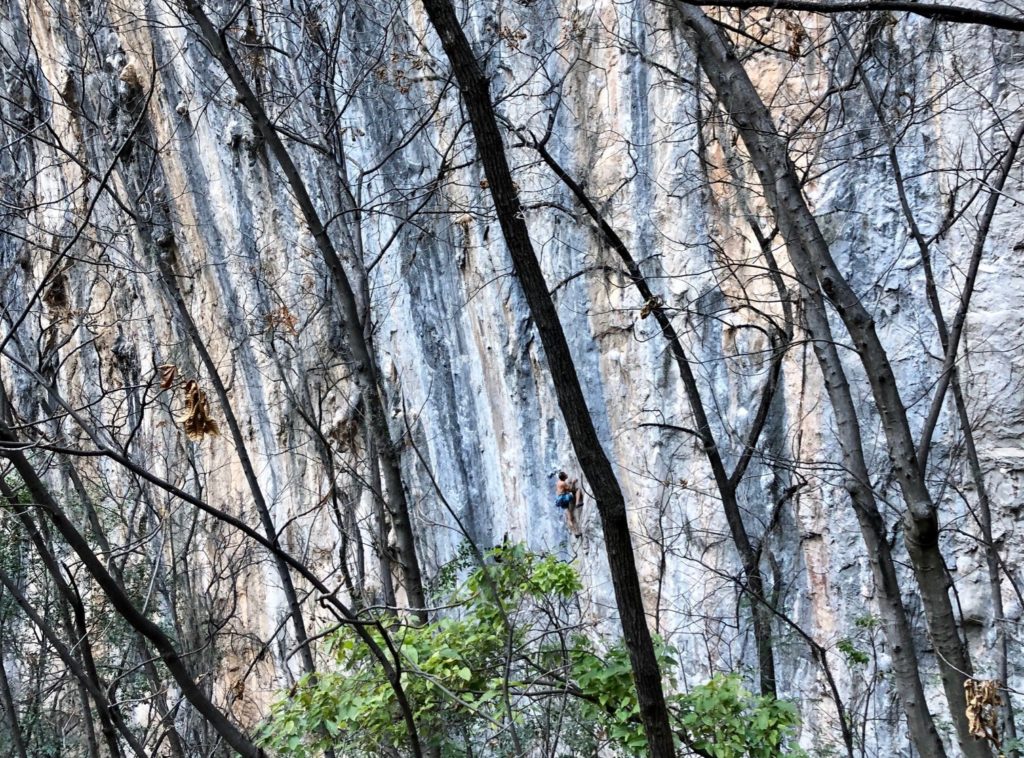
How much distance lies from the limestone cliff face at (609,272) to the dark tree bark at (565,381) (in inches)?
51.7

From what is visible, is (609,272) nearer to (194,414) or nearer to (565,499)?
(565,499)

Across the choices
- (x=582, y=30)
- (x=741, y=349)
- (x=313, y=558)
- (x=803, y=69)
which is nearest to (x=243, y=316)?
(x=313, y=558)

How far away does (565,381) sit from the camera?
11.7ft

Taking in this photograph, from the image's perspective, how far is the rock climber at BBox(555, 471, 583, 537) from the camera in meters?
10.1

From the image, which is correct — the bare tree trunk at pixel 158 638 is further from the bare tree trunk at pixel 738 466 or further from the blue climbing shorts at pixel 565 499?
the blue climbing shorts at pixel 565 499

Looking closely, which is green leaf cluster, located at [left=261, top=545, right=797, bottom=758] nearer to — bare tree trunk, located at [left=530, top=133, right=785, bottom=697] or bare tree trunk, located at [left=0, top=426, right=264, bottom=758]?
bare tree trunk, located at [left=0, top=426, right=264, bottom=758]

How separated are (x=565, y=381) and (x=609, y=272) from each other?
6224 millimetres

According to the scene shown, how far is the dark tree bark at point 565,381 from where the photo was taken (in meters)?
3.45

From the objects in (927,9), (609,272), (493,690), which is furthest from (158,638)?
(609,272)

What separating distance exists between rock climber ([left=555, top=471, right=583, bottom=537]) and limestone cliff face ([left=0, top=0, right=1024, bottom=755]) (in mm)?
181

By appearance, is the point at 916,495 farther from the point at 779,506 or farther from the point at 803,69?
the point at 803,69

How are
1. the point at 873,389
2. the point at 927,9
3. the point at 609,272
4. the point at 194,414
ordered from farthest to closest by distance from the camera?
the point at 609,272, the point at 873,389, the point at 194,414, the point at 927,9

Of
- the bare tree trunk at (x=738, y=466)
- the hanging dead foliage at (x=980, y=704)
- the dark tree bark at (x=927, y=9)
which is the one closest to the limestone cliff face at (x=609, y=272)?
the bare tree trunk at (x=738, y=466)

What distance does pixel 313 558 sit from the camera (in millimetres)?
14891
